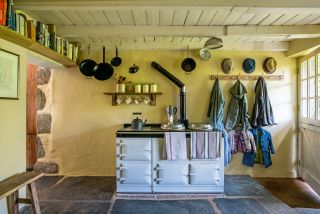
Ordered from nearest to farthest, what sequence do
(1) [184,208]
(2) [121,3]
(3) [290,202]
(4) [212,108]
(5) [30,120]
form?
1. (2) [121,3]
2. (1) [184,208]
3. (3) [290,202]
4. (4) [212,108]
5. (5) [30,120]

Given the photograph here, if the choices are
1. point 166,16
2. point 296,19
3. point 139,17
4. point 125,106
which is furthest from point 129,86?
point 296,19

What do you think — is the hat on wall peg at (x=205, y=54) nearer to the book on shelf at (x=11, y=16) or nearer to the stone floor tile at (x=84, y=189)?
the stone floor tile at (x=84, y=189)

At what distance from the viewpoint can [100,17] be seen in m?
2.75

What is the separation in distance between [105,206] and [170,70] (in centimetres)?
216

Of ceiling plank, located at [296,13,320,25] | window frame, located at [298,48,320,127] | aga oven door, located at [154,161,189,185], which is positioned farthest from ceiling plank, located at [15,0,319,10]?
aga oven door, located at [154,161,189,185]

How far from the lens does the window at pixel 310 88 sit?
11.1ft

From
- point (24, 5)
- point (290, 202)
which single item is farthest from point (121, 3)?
point (290, 202)

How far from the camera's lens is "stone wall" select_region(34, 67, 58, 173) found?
3891 millimetres

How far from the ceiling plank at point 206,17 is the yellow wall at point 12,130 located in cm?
189

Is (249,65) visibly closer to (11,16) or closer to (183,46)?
(183,46)

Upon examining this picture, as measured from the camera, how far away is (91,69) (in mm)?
3865

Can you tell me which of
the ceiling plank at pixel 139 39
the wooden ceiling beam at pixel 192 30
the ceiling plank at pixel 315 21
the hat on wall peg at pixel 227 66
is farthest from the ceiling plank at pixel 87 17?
the ceiling plank at pixel 315 21

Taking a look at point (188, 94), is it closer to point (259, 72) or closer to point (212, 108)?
point (212, 108)

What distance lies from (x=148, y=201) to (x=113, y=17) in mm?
2104
